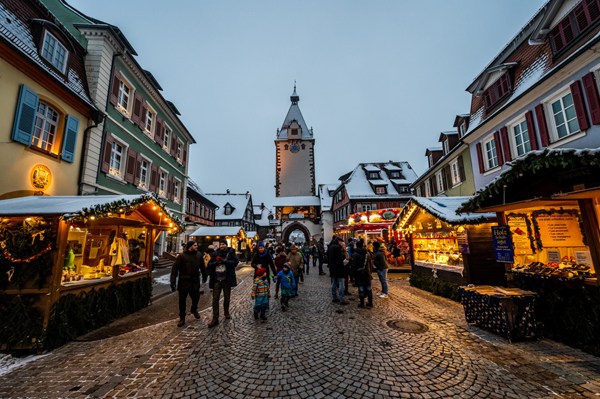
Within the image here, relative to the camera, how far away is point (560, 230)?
5.80 m

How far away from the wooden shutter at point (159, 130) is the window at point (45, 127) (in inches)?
246

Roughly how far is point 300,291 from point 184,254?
4896mm

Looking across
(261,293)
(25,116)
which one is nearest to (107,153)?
(25,116)

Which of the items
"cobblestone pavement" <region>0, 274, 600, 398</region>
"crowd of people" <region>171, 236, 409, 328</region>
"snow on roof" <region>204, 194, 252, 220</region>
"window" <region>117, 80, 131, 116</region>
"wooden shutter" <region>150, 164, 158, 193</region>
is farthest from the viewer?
"snow on roof" <region>204, 194, 252, 220</region>

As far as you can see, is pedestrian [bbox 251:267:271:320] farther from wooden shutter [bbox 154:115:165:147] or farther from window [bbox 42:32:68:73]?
wooden shutter [bbox 154:115:165:147]

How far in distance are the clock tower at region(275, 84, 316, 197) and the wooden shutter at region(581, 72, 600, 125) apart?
3382 cm

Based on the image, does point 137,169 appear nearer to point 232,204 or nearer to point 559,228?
point 559,228

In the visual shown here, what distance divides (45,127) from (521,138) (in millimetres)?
17229

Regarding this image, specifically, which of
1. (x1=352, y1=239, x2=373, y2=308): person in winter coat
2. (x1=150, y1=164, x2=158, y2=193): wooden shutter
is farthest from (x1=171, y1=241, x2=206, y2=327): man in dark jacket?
(x1=150, y1=164, x2=158, y2=193): wooden shutter

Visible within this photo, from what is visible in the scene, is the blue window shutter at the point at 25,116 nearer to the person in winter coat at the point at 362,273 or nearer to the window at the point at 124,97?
the window at the point at 124,97

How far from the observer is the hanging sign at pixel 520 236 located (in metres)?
6.15

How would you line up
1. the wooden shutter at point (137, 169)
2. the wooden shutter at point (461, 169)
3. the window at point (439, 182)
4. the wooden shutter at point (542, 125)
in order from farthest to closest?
the window at point (439, 182), the wooden shutter at point (461, 169), the wooden shutter at point (137, 169), the wooden shutter at point (542, 125)

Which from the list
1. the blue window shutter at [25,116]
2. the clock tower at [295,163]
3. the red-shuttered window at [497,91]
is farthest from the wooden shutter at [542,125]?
the clock tower at [295,163]

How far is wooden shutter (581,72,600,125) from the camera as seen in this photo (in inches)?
274
